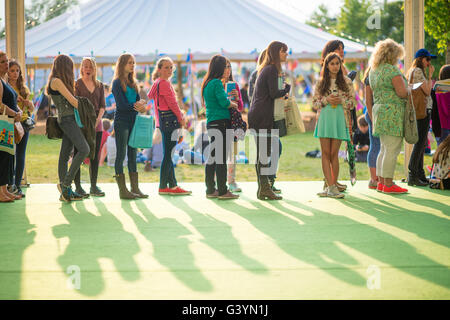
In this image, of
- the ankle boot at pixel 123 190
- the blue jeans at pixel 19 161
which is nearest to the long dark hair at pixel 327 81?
the ankle boot at pixel 123 190

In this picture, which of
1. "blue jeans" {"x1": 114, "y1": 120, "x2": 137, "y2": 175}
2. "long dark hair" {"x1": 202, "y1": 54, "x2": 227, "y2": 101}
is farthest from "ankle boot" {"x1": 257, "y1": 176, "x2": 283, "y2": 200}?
"blue jeans" {"x1": 114, "y1": 120, "x2": 137, "y2": 175}

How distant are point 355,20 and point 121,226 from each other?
3808 cm

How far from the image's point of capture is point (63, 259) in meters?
3.77

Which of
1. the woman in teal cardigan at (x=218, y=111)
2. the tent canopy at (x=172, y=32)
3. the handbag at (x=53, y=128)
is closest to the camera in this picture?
the woman in teal cardigan at (x=218, y=111)

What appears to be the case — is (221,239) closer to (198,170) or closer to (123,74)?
(123,74)

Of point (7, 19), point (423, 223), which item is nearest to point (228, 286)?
point (423, 223)

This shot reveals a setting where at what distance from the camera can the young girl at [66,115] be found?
5.92m

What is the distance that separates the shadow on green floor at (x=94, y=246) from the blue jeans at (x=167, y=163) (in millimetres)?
1066

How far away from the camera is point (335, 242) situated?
13.9 feet

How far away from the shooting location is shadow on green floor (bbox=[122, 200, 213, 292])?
3.27m

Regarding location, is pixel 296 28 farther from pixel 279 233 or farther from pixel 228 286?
pixel 228 286

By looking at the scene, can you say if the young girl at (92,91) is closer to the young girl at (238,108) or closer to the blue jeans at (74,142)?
the blue jeans at (74,142)

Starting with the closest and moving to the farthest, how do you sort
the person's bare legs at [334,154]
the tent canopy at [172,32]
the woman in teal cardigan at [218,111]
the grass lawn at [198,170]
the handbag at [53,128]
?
1. the woman in teal cardigan at [218,111]
2. the handbag at [53,128]
3. the person's bare legs at [334,154]
4. the grass lawn at [198,170]
5. the tent canopy at [172,32]

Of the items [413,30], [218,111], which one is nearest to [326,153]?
[218,111]
